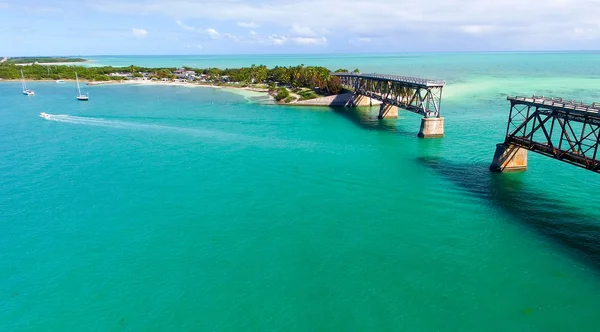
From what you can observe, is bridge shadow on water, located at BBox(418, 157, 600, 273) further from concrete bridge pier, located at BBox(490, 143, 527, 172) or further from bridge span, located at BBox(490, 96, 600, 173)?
bridge span, located at BBox(490, 96, 600, 173)

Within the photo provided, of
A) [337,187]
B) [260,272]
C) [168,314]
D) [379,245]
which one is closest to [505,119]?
[337,187]

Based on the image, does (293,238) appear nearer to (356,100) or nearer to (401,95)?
(401,95)

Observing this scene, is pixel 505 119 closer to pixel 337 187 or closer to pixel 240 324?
pixel 337 187

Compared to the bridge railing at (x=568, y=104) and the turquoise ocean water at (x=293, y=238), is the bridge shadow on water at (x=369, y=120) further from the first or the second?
the bridge railing at (x=568, y=104)

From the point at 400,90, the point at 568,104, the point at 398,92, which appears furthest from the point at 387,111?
the point at 568,104

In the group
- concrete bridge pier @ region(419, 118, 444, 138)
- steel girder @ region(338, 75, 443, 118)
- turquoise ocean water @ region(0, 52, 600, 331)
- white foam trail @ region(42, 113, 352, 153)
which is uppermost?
steel girder @ region(338, 75, 443, 118)

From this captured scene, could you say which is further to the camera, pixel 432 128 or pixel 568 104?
pixel 432 128

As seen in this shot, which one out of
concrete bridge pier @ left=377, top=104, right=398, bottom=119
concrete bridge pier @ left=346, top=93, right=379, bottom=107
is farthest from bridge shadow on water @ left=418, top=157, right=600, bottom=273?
concrete bridge pier @ left=346, top=93, right=379, bottom=107
